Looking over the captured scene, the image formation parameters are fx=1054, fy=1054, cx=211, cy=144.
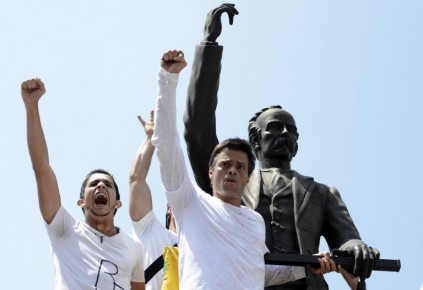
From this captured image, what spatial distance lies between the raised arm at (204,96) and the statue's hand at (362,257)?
1588 mm

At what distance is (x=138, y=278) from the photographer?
7.74 metres

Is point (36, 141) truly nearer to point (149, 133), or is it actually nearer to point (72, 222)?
point (72, 222)

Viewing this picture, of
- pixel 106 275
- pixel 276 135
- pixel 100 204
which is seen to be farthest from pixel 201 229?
pixel 276 135

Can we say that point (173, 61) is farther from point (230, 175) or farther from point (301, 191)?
point (301, 191)

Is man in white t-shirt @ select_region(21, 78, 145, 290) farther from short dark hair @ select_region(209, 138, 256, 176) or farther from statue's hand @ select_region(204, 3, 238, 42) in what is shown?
statue's hand @ select_region(204, 3, 238, 42)

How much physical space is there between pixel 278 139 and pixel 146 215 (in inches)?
52.0

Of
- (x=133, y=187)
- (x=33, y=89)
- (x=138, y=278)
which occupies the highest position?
(x=33, y=89)

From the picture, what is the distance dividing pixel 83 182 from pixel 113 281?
1.10 meters

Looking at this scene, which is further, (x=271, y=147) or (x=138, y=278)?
(x=271, y=147)

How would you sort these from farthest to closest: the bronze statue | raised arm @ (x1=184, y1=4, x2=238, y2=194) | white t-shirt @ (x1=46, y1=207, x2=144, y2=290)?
1. raised arm @ (x1=184, y1=4, x2=238, y2=194)
2. the bronze statue
3. white t-shirt @ (x1=46, y1=207, x2=144, y2=290)

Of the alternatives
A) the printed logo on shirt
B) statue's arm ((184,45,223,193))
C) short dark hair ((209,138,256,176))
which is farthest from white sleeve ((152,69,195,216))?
statue's arm ((184,45,223,193))

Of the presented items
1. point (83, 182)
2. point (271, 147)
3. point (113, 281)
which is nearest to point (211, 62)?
point (271, 147)

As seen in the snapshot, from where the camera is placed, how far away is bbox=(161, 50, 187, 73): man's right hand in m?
7.03

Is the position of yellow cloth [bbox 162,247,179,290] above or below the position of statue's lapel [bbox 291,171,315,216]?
below
